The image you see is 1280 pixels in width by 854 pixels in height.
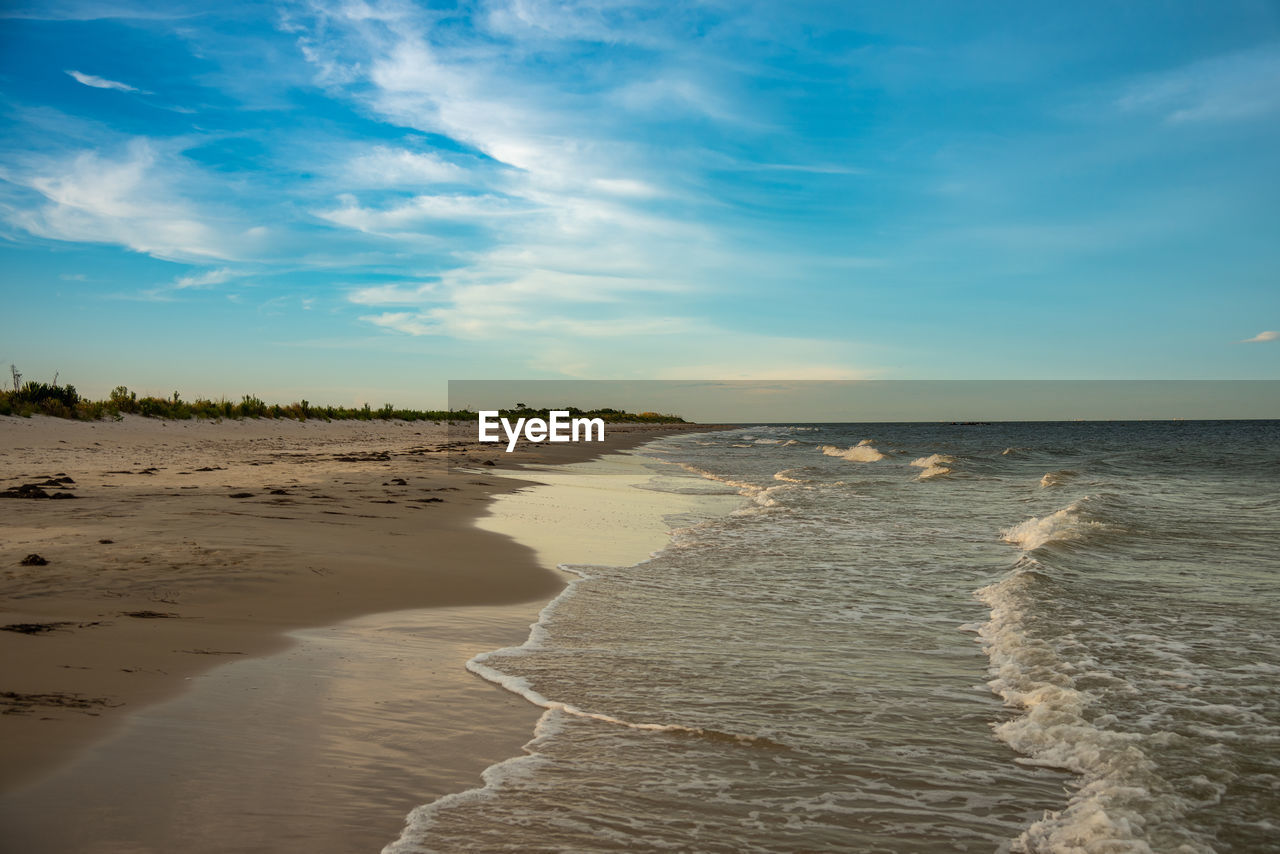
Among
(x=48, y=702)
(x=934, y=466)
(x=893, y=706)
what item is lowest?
(x=893, y=706)

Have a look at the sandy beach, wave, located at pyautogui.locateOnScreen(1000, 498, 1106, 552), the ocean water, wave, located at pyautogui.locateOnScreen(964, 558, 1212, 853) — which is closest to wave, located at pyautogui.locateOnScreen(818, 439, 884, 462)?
wave, located at pyautogui.locateOnScreen(1000, 498, 1106, 552)

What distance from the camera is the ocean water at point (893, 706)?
3.60 metres

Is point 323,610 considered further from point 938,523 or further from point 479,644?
point 938,523

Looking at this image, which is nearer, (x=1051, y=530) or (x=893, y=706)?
(x=893, y=706)

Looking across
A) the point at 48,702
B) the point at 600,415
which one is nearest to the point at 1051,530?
the point at 48,702

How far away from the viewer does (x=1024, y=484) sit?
83.5ft

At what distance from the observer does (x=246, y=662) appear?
5.41 m

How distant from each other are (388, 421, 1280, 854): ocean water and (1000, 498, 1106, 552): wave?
31.6 inches

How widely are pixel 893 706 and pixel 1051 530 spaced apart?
9.76m

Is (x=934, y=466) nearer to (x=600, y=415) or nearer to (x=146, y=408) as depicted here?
(x=146, y=408)

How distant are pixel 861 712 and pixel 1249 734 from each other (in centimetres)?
235

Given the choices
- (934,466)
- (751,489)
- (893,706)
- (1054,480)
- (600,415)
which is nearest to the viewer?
(893,706)

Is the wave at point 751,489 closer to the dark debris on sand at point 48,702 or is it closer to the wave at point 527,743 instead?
the wave at point 527,743

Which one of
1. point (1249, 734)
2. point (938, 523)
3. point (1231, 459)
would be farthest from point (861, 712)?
point (1231, 459)
